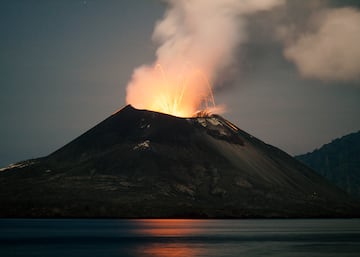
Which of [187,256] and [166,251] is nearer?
[187,256]

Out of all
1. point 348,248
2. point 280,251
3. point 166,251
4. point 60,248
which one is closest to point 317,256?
point 280,251

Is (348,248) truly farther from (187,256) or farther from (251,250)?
(187,256)

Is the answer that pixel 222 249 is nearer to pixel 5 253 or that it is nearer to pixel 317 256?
pixel 317 256

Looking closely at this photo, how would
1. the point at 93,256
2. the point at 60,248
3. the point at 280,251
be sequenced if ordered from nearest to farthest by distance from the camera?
the point at 93,256
the point at 280,251
the point at 60,248

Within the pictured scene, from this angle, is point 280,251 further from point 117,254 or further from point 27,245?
point 27,245

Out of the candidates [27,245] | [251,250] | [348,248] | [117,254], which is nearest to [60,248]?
[27,245]

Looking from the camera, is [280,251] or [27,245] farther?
[27,245]

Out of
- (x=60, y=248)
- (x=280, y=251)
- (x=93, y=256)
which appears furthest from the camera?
(x=60, y=248)
